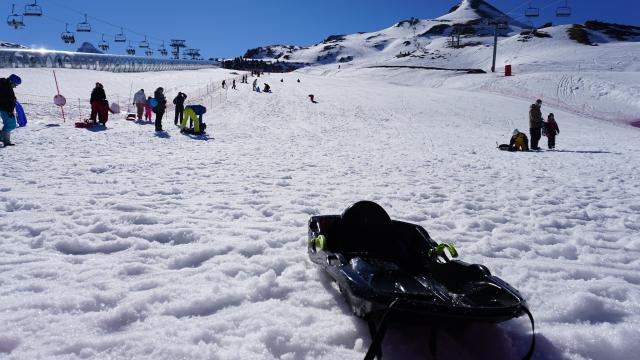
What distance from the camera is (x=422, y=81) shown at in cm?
5356

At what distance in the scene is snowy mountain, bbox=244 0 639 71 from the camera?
7769 cm

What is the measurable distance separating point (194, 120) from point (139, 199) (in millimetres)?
10055

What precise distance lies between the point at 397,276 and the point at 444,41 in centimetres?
12755

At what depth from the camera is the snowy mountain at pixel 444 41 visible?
255 feet

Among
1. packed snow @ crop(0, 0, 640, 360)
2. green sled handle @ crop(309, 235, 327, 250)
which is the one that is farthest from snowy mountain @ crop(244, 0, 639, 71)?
green sled handle @ crop(309, 235, 327, 250)

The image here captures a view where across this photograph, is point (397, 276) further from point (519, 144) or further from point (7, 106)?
point (519, 144)

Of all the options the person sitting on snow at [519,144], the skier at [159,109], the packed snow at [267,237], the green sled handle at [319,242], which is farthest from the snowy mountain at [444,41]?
the green sled handle at [319,242]

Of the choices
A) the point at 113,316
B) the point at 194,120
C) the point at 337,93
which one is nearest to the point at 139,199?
the point at 113,316

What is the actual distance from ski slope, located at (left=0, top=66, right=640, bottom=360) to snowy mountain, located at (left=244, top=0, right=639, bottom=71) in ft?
150

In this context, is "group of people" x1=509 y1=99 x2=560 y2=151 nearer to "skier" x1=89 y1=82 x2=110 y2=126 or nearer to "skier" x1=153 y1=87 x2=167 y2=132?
"skier" x1=153 y1=87 x2=167 y2=132

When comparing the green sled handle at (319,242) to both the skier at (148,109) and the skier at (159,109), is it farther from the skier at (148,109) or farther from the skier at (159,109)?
the skier at (148,109)

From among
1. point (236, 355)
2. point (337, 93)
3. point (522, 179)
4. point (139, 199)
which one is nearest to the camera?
point (236, 355)

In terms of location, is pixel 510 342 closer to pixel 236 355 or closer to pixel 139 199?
pixel 236 355

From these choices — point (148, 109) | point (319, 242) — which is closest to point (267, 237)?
point (319, 242)
